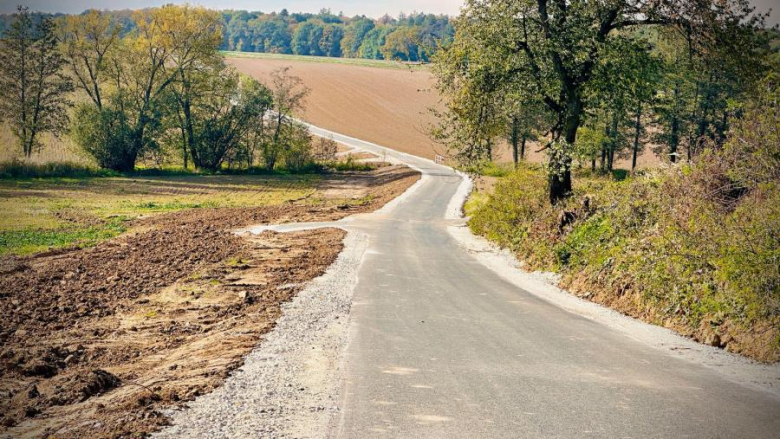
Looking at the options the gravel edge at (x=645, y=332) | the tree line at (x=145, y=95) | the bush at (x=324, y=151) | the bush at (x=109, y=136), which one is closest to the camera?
the gravel edge at (x=645, y=332)

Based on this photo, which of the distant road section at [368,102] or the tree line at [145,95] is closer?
the tree line at [145,95]

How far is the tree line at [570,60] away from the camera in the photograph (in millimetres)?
21297

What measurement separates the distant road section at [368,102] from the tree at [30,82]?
37.4m

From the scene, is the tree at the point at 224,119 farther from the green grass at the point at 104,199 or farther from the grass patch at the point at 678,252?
the grass patch at the point at 678,252

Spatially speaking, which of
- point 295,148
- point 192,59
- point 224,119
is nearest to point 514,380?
point 295,148

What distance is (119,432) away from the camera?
7.52 metres

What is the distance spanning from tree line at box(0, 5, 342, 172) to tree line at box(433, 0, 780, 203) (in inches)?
1607

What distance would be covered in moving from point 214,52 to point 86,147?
14.2 m

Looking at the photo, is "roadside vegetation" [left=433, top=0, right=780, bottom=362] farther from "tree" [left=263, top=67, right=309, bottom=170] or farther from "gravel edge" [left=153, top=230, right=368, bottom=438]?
"tree" [left=263, top=67, right=309, bottom=170]

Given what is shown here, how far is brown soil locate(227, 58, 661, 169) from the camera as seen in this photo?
87.7 meters

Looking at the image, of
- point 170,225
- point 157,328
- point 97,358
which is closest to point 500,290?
point 157,328

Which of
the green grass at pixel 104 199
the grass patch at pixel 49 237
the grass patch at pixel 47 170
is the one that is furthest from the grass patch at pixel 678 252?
the grass patch at pixel 47 170

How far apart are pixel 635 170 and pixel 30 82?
50.2 m

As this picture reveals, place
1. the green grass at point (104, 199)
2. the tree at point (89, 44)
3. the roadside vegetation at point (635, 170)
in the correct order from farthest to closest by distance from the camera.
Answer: the tree at point (89, 44) → the green grass at point (104, 199) → the roadside vegetation at point (635, 170)
